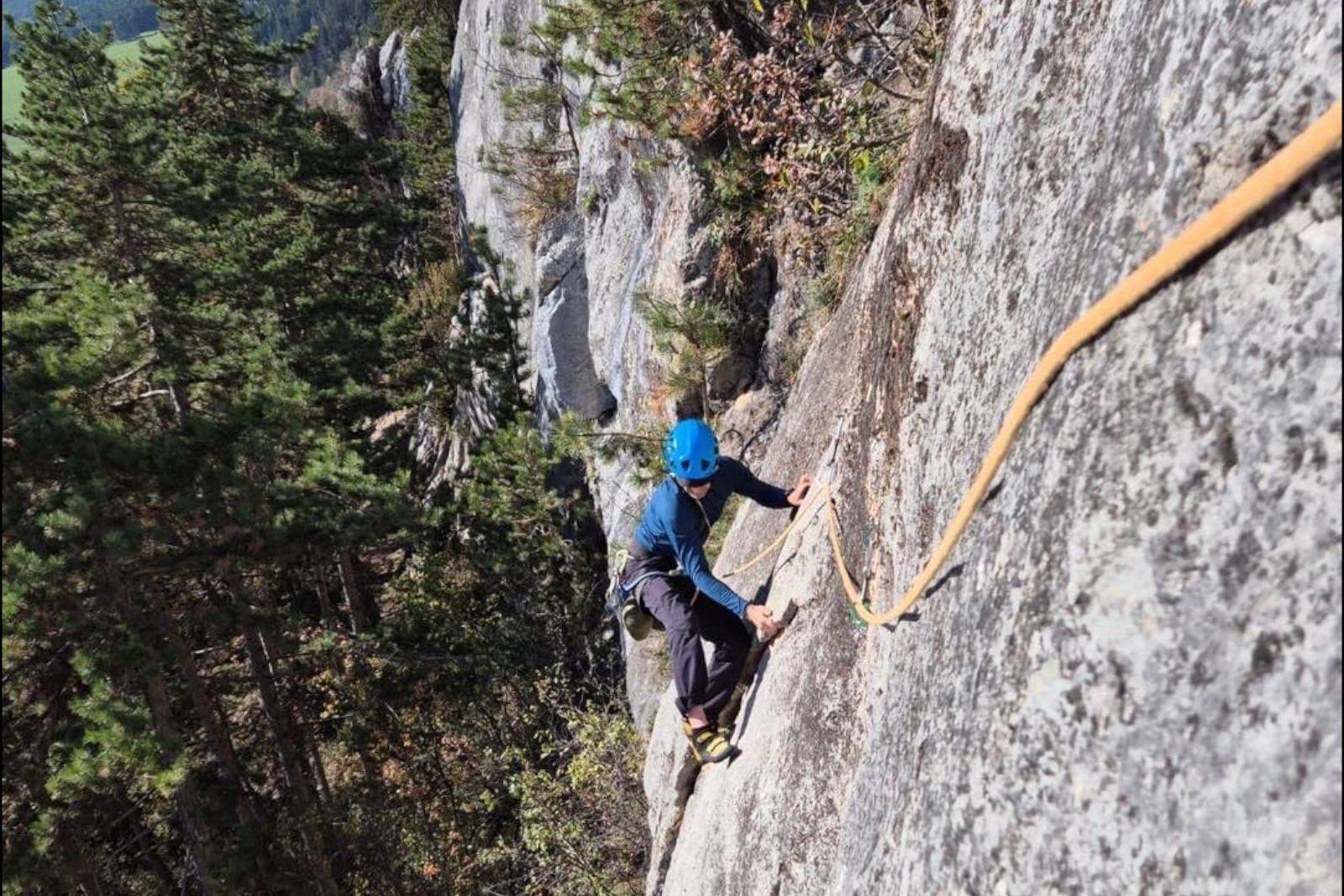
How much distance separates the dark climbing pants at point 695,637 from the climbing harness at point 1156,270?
268 cm

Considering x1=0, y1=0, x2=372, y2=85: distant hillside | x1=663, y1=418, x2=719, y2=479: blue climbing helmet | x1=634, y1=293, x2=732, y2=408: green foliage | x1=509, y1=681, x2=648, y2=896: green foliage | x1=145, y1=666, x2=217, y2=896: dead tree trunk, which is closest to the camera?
x1=663, y1=418, x2=719, y2=479: blue climbing helmet

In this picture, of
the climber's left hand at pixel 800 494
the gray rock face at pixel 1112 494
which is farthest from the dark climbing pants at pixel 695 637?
the gray rock face at pixel 1112 494

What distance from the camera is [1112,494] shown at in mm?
1941

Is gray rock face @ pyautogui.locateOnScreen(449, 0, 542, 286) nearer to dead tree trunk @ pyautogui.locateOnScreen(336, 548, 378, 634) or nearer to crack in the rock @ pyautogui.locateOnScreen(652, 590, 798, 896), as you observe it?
dead tree trunk @ pyautogui.locateOnScreen(336, 548, 378, 634)

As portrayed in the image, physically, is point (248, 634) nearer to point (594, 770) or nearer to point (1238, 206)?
point (594, 770)

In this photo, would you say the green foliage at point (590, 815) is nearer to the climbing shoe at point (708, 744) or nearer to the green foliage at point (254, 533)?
the green foliage at point (254, 533)

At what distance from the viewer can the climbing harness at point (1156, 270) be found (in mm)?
1537

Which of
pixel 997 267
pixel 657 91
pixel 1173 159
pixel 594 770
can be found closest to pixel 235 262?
pixel 657 91

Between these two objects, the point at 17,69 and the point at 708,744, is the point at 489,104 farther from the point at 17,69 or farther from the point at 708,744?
the point at 708,744

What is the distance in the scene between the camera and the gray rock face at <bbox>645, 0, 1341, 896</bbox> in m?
1.51

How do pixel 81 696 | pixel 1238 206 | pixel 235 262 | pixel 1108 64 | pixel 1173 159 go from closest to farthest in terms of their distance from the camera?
pixel 1238 206, pixel 1173 159, pixel 1108 64, pixel 81 696, pixel 235 262

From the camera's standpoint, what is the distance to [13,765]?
323 inches

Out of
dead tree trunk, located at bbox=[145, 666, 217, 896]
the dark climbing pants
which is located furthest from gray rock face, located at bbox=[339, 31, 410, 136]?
the dark climbing pants

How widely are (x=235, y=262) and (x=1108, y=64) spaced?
13.8m
